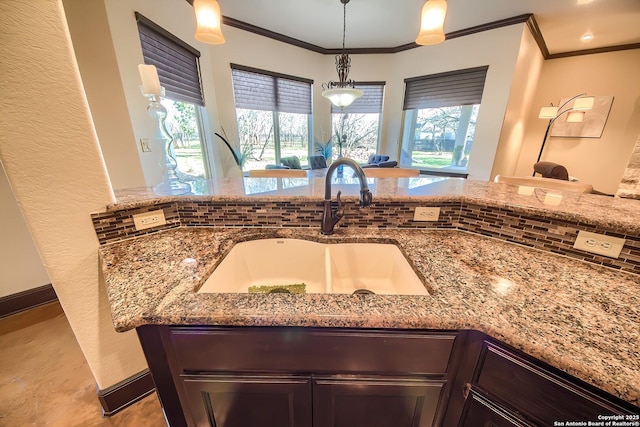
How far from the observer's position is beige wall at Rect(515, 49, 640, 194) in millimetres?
4035

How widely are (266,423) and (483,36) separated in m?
5.01

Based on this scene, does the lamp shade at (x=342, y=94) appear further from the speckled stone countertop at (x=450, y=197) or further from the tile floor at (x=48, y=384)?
the tile floor at (x=48, y=384)

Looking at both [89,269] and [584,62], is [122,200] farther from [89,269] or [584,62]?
[584,62]

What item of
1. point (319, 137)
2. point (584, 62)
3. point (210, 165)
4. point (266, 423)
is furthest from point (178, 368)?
point (584, 62)

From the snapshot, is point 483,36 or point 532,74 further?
point 532,74

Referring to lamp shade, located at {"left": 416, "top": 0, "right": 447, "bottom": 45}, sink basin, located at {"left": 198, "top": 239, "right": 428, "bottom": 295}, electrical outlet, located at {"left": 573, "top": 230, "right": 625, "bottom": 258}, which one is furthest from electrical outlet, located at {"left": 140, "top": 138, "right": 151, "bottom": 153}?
electrical outlet, located at {"left": 573, "top": 230, "right": 625, "bottom": 258}

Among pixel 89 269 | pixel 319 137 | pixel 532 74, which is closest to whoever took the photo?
pixel 89 269

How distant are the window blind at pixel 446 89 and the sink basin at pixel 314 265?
13.1 ft

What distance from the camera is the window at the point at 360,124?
15.5ft

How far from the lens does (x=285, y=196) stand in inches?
41.1

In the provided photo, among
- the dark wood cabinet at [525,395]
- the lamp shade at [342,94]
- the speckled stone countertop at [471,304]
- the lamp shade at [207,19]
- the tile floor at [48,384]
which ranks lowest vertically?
the tile floor at [48,384]

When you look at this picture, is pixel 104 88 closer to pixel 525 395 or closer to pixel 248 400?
pixel 248 400

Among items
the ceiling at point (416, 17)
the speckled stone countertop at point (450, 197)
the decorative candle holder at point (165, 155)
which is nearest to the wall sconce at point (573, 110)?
the ceiling at point (416, 17)

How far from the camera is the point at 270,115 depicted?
4.11m
